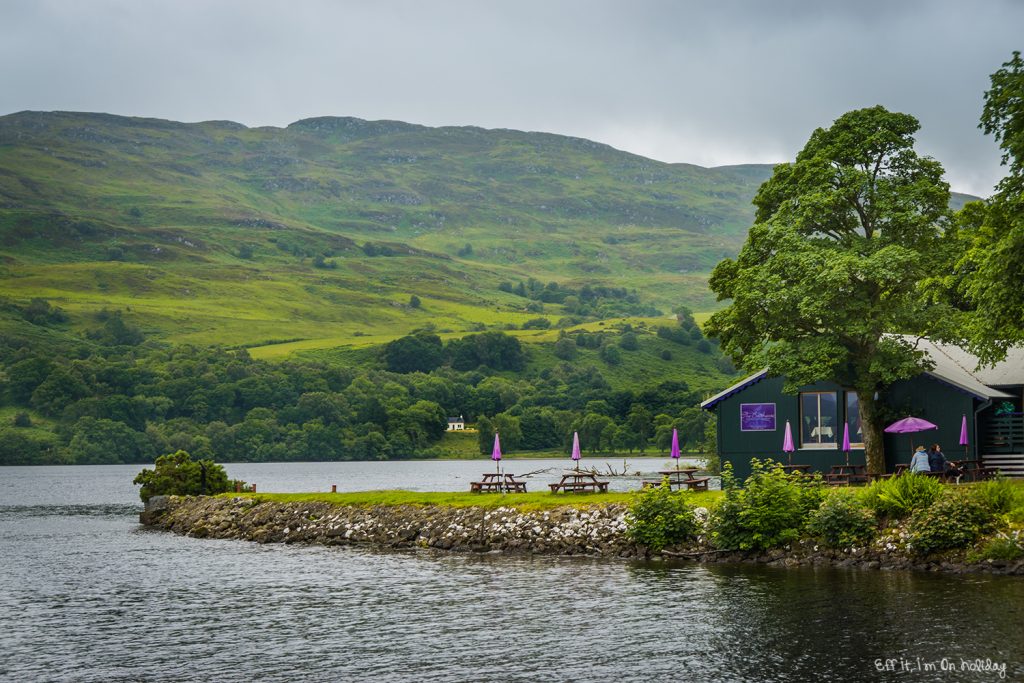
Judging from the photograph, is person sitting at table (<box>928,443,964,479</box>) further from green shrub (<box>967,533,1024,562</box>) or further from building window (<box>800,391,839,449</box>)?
green shrub (<box>967,533,1024,562</box>)

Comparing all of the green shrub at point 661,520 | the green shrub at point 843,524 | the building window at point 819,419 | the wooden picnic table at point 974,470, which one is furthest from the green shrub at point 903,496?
the building window at point 819,419

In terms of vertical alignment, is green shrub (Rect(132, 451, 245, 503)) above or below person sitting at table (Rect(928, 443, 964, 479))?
below

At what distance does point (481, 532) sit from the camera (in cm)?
5259

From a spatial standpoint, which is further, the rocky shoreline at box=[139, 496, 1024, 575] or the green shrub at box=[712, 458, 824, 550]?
the green shrub at box=[712, 458, 824, 550]

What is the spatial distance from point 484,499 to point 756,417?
15.2m

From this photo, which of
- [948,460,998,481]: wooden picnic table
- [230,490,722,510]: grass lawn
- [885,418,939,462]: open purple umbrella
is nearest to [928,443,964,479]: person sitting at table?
[948,460,998,481]: wooden picnic table

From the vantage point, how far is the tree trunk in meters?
53.1

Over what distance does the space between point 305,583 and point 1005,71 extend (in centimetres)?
3281

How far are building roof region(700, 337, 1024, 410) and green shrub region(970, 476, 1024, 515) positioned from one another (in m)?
13.3

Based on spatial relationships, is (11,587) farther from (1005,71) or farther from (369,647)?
(1005,71)

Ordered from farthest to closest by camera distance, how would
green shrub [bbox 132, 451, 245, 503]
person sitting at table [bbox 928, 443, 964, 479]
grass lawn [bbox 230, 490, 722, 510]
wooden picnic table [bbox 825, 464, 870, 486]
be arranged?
1. green shrub [bbox 132, 451, 245, 503]
2. grass lawn [bbox 230, 490, 722, 510]
3. wooden picnic table [bbox 825, 464, 870, 486]
4. person sitting at table [bbox 928, 443, 964, 479]

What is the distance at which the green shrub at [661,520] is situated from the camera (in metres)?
46.3

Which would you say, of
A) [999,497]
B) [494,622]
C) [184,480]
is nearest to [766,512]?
[999,497]

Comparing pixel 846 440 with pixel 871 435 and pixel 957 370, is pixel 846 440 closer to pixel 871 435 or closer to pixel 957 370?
pixel 871 435
